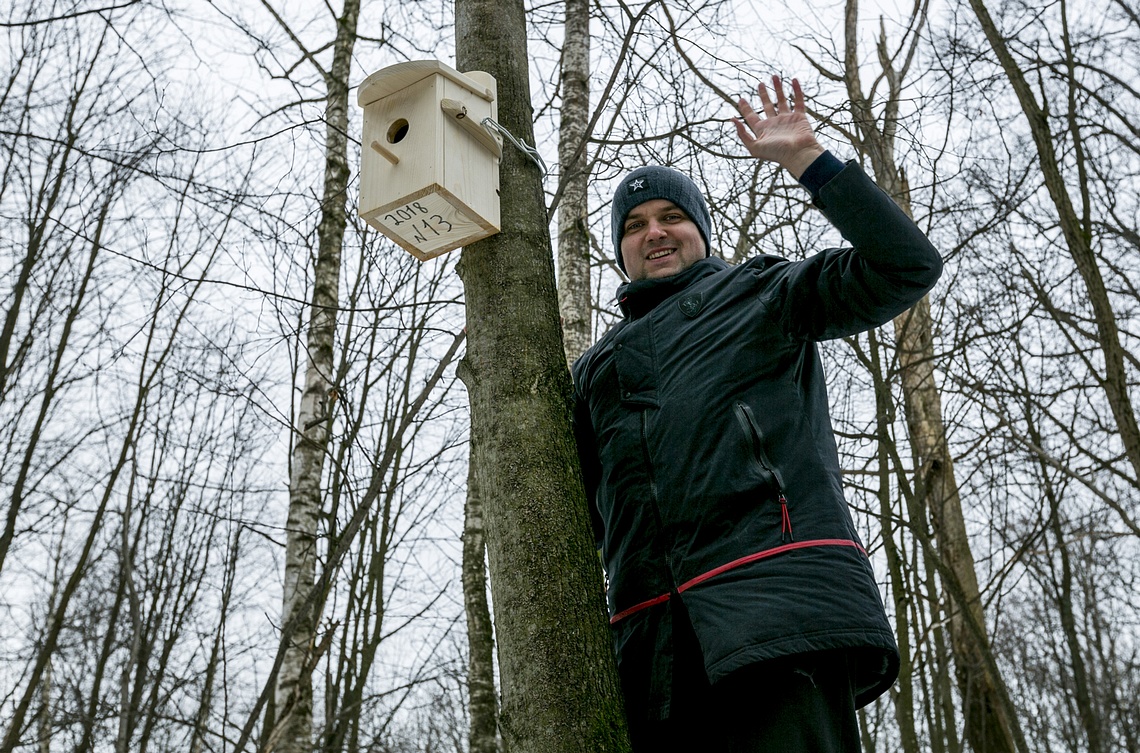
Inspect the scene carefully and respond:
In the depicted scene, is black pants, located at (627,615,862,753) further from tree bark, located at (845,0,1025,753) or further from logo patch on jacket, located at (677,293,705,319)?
tree bark, located at (845,0,1025,753)

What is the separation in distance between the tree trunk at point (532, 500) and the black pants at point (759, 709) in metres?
0.18

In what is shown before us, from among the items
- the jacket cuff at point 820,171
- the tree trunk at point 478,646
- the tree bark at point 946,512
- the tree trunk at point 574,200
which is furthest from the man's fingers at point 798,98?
the tree bark at point 946,512

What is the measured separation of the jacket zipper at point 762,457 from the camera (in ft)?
5.24

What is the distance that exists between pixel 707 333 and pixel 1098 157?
6.23 meters

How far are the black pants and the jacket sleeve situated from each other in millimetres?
658

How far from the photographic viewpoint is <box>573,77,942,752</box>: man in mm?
1519

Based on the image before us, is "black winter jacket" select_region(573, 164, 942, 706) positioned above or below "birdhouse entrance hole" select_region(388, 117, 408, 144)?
below

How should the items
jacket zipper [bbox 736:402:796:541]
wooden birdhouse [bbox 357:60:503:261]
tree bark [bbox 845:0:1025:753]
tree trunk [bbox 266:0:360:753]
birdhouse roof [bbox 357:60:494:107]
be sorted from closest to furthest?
1. jacket zipper [bbox 736:402:796:541]
2. wooden birdhouse [bbox 357:60:503:261]
3. birdhouse roof [bbox 357:60:494:107]
4. tree trunk [bbox 266:0:360:753]
5. tree bark [bbox 845:0:1025:753]

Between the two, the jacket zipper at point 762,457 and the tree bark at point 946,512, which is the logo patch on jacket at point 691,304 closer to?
the jacket zipper at point 762,457

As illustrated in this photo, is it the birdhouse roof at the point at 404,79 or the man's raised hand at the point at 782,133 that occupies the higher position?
the birdhouse roof at the point at 404,79

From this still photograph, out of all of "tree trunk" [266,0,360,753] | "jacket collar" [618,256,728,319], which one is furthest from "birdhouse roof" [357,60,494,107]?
"tree trunk" [266,0,360,753]

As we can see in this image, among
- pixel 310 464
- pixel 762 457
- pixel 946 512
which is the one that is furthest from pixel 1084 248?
pixel 310 464

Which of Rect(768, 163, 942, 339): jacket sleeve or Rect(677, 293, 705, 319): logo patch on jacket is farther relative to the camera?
Rect(677, 293, 705, 319): logo patch on jacket

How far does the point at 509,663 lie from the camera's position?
1.54 meters
